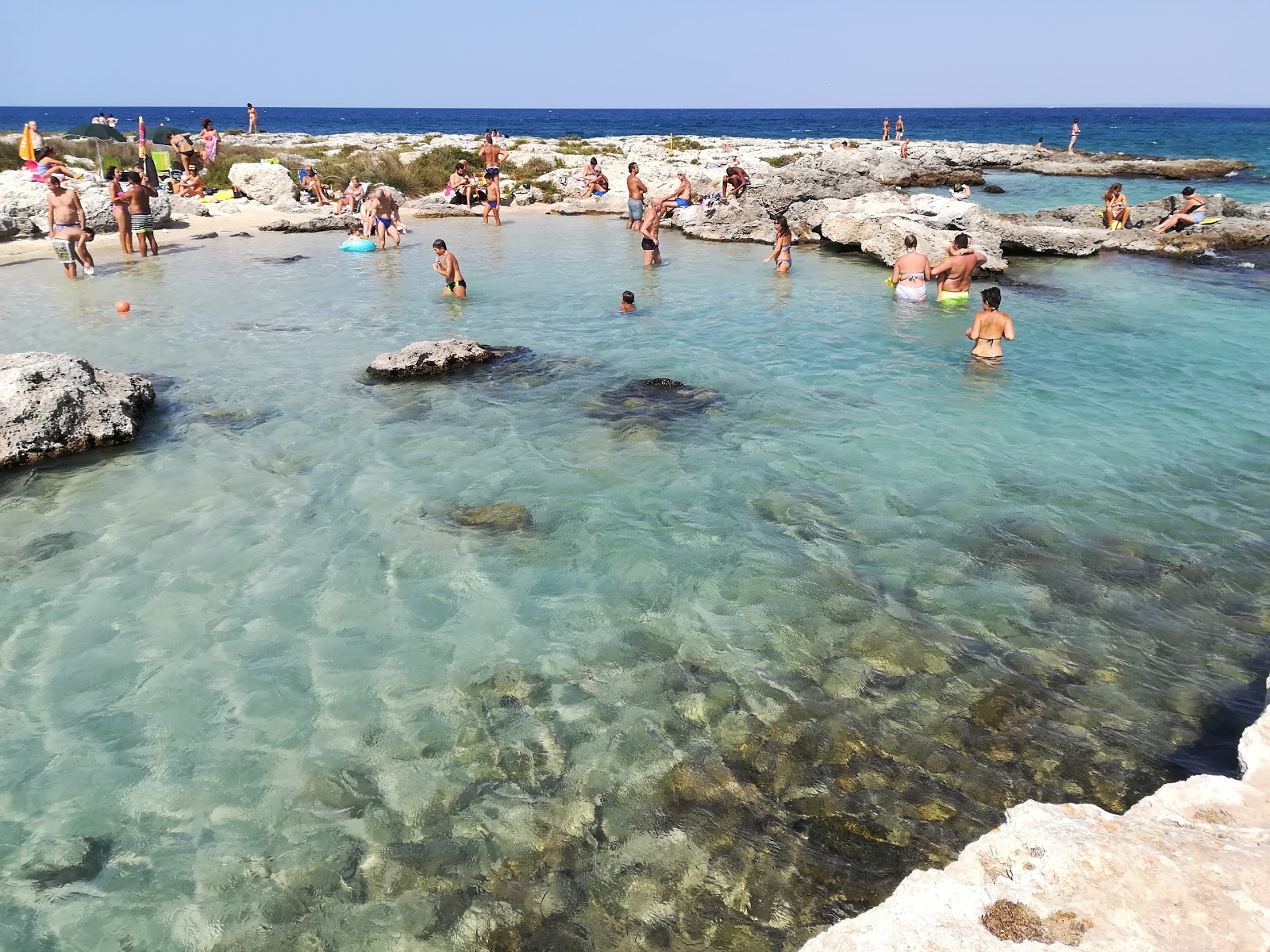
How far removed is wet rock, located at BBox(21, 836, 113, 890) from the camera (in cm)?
369

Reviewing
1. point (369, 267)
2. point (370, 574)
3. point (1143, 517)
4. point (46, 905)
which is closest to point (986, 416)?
point (1143, 517)

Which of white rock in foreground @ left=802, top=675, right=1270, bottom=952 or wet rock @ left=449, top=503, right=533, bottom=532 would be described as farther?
wet rock @ left=449, top=503, right=533, bottom=532

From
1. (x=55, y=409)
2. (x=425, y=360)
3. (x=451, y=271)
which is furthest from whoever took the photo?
(x=451, y=271)

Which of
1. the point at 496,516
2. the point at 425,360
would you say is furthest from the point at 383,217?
the point at 496,516

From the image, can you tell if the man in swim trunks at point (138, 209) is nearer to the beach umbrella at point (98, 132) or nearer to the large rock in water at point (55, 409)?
the large rock in water at point (55, 409)

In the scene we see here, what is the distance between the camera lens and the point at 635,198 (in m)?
23.2

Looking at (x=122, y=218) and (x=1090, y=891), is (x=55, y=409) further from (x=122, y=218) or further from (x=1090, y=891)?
(x=122, y=218)

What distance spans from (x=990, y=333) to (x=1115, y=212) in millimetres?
15493

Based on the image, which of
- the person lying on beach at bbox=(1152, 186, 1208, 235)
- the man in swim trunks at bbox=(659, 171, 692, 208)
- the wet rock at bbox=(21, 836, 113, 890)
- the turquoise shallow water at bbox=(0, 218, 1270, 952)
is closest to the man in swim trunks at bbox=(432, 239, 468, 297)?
the turquoise shallow water at bbox=(0, 218, 1270, 952)

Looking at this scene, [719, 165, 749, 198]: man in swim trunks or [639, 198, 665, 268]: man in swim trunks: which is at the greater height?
→ [719, 165, 749, 198]: man in swim trunks

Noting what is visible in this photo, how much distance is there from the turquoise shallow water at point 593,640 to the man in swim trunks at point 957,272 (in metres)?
3.96

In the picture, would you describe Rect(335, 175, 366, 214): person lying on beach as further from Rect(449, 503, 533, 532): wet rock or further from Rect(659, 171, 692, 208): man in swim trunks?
Rect(449, 503, 533, 532): wet rock

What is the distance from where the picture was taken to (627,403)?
32.1 feet

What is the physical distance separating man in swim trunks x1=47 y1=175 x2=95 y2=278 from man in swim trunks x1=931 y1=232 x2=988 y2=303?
56.3 ft
